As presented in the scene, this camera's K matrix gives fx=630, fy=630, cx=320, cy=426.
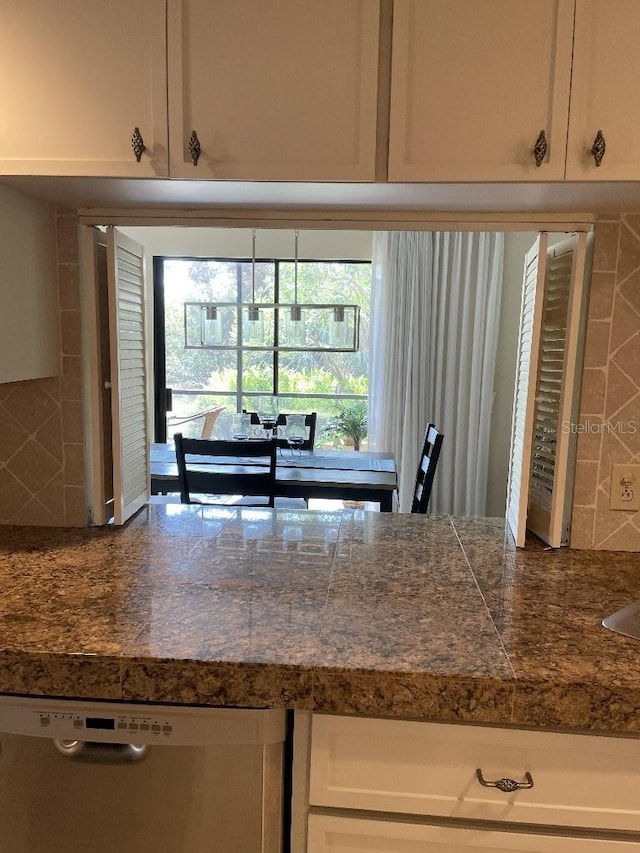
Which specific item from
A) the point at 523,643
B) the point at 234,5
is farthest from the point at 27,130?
the point at 523,643

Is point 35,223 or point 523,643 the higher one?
point 35,223

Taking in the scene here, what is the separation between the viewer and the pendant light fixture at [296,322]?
3.84m

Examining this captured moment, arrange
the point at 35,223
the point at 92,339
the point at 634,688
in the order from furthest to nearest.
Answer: the point at 92,339 < the point at 35,223 < the point at 634,688

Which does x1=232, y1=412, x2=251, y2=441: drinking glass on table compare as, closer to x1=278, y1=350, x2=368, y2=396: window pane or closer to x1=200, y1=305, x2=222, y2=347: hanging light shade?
x1=200, y1=305, x2=222, y2=347: hanging light shade

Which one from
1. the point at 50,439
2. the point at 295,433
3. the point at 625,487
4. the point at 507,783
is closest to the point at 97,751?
the point at 507,783

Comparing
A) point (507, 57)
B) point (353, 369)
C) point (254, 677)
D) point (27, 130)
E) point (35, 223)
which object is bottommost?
point (254, 677)

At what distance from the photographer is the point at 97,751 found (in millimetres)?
1064

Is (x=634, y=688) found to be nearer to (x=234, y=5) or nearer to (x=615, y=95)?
(x=615, y=95)

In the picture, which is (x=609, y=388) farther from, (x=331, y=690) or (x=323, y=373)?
(x=323, y=373)

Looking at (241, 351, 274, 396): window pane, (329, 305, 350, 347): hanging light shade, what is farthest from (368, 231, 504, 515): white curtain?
(241, 351, 274, 396): window pane

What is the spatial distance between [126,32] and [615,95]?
94 centimetres

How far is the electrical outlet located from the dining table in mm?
1423

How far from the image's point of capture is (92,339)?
1.65 meters

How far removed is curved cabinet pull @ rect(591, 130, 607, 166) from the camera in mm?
1163
